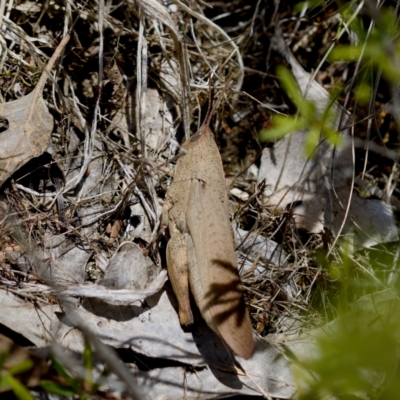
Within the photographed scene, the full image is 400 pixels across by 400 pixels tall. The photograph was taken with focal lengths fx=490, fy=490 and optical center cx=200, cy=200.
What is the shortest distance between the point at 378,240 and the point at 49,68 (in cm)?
231

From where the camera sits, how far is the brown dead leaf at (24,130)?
102 inches

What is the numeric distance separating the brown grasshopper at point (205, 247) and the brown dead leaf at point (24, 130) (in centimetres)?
78

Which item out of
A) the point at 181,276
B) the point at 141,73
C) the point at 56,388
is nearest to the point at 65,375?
the point at 56,388

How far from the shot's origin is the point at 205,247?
7.39 feet

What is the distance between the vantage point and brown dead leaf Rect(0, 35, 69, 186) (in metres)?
2.58

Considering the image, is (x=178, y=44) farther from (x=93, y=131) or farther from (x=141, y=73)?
(x=93, y=131)

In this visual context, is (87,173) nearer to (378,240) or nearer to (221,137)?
(221,137)

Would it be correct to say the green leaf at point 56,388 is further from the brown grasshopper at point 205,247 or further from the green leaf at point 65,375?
the brown grasshopper at point 205,247

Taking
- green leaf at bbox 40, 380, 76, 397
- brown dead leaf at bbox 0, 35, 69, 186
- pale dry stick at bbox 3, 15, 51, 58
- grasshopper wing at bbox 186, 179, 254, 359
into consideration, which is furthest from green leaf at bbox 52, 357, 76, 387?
pale dry stick at bbox 3, 15, 51, 58

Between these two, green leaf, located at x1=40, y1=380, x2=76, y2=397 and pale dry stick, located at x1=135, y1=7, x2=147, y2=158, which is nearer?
green leaf, located at x1=40, y1=380, x2=76, y2=397

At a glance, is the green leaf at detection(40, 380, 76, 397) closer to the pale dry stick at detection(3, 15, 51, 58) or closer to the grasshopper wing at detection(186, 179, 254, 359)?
the grasshopper wing at detection(186, 179, 254, 359)

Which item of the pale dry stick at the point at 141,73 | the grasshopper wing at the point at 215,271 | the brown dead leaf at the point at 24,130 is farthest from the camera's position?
the pale dry stick at the point at 141,73

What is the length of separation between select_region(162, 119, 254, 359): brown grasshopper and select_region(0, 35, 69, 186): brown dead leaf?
783 mm

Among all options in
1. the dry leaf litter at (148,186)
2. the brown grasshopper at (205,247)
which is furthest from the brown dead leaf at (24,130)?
the brown grasshopper at (205,247)
